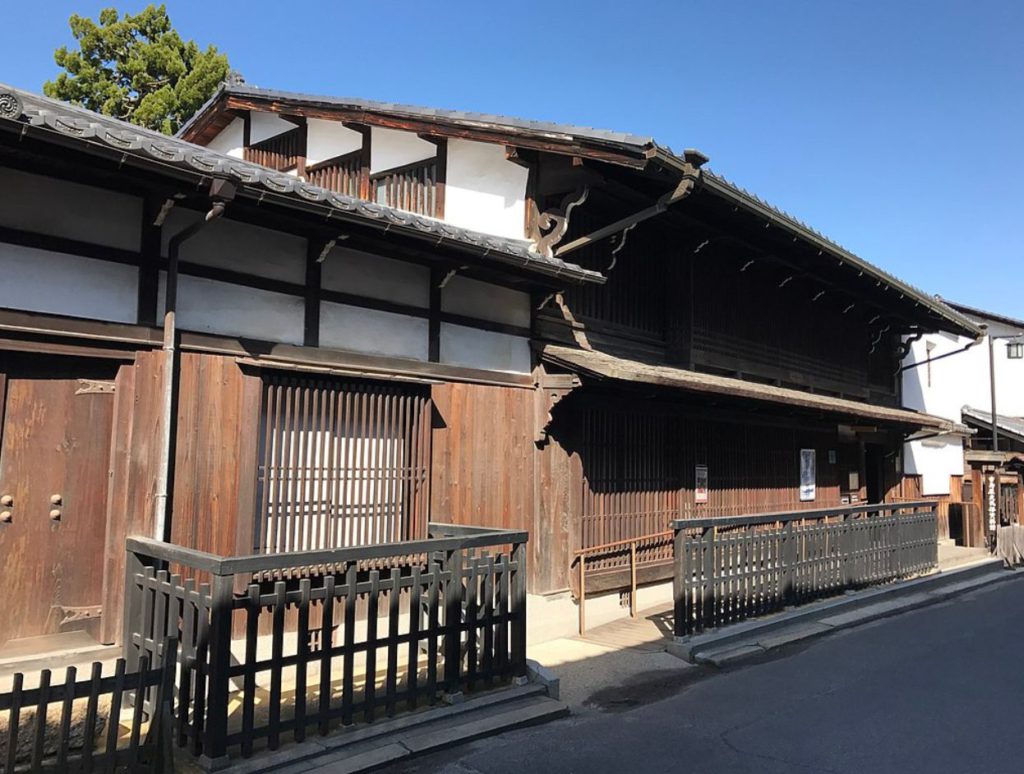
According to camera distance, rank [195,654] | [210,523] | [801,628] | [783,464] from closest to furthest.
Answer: [195,654] → [210,523] → [801,628] → [783,464]

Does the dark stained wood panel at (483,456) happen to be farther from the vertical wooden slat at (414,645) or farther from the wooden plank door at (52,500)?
the wooden plank door at (52,500)

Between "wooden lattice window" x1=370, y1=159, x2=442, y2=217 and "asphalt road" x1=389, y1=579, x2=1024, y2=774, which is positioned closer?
"asphalt road" x1=389, y1=579, x2=1024, y2=774

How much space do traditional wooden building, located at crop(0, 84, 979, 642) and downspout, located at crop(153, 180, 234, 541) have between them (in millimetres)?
24

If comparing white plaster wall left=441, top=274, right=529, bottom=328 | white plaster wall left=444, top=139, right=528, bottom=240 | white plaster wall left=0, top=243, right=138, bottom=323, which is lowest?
white plaster wall left=0, top=243, right=138, bottom=323

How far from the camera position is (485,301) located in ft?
27.5

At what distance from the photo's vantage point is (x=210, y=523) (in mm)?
6012

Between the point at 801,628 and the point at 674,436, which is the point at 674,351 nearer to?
the point at 674,436

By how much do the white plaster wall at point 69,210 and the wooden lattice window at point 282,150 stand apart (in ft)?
19.0

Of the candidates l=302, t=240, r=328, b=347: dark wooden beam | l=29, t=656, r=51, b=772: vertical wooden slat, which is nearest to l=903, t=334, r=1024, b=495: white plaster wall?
l=302, t=240, r=328, b=347: dark wooden beam

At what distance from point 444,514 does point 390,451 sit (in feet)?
2.86

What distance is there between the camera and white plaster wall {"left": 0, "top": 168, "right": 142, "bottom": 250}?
5.23 metres

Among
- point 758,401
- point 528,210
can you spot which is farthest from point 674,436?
point 528,210

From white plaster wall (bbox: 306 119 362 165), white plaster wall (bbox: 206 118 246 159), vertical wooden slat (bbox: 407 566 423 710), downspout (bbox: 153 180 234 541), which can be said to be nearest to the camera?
vertical wooden slat (bbox: 407 566 423 710)

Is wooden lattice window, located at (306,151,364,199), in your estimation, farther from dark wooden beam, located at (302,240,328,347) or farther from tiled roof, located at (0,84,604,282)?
dark wooden beam, located at (302,240,328,347)
